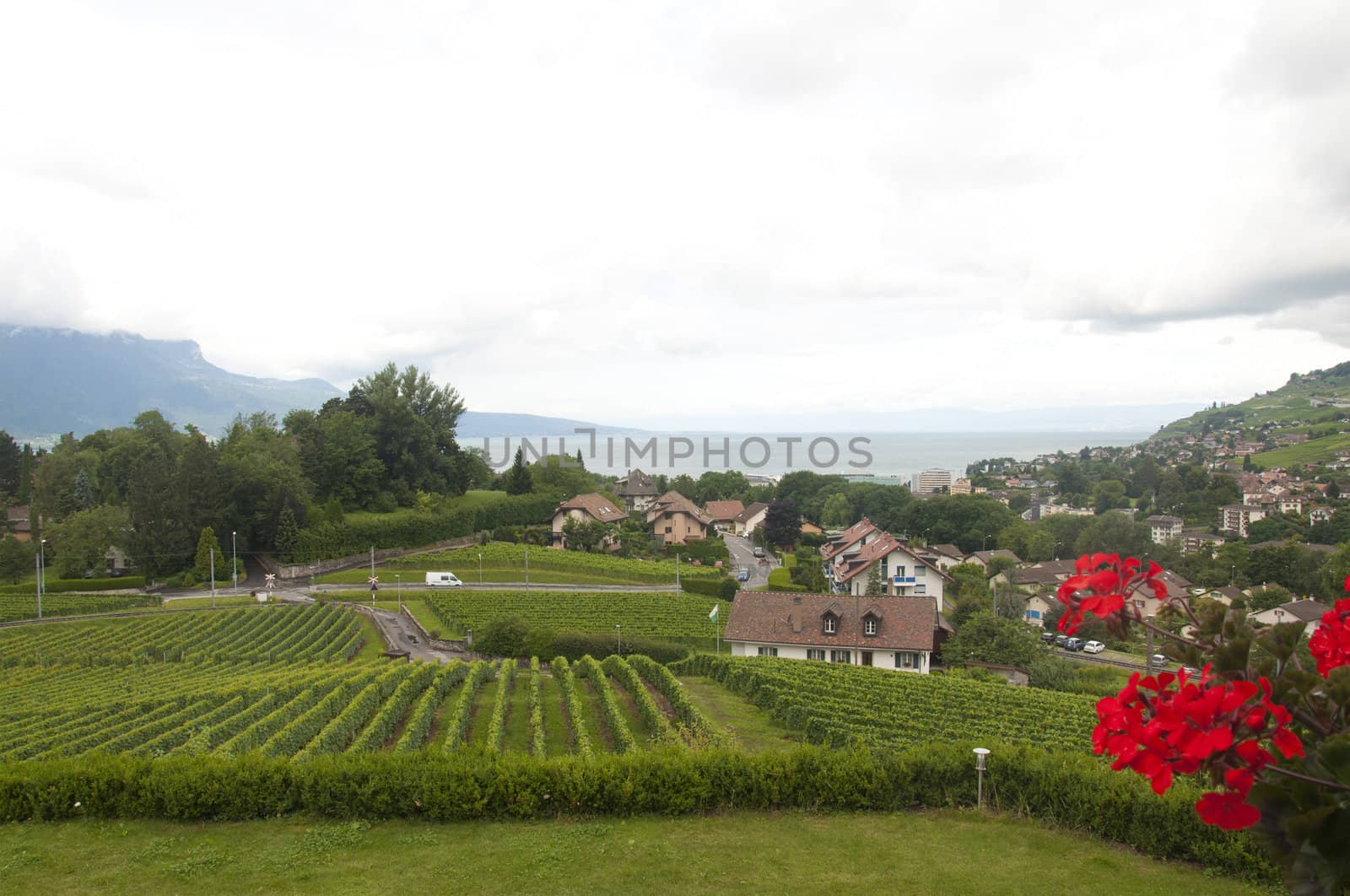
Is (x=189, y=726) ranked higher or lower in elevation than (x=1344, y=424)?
lower

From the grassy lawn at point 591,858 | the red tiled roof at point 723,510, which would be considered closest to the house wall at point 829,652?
the grassy lawn at point 591,858

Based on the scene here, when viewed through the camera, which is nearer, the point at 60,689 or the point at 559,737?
the point at 559,737

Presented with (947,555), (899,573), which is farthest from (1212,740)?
Result: (947,555)

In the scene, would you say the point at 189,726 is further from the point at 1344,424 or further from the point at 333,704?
the point at 1344,424

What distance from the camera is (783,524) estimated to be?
7969 centimetres

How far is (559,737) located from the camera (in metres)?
20.9

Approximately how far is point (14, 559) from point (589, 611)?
137 ft

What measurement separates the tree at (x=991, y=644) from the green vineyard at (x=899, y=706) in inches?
274

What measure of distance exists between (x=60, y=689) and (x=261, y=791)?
22234 millimetres

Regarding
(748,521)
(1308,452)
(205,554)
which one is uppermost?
(1308,452)

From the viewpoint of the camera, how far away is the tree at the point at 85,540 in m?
52.9

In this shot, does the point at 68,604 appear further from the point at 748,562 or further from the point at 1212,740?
the point at 1212,740

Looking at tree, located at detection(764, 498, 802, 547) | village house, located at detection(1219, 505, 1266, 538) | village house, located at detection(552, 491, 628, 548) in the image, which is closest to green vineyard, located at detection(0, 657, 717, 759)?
village house, located at detection(552, 491, 628, 548)

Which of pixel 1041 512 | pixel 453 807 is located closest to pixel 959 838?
pixel 453 807
